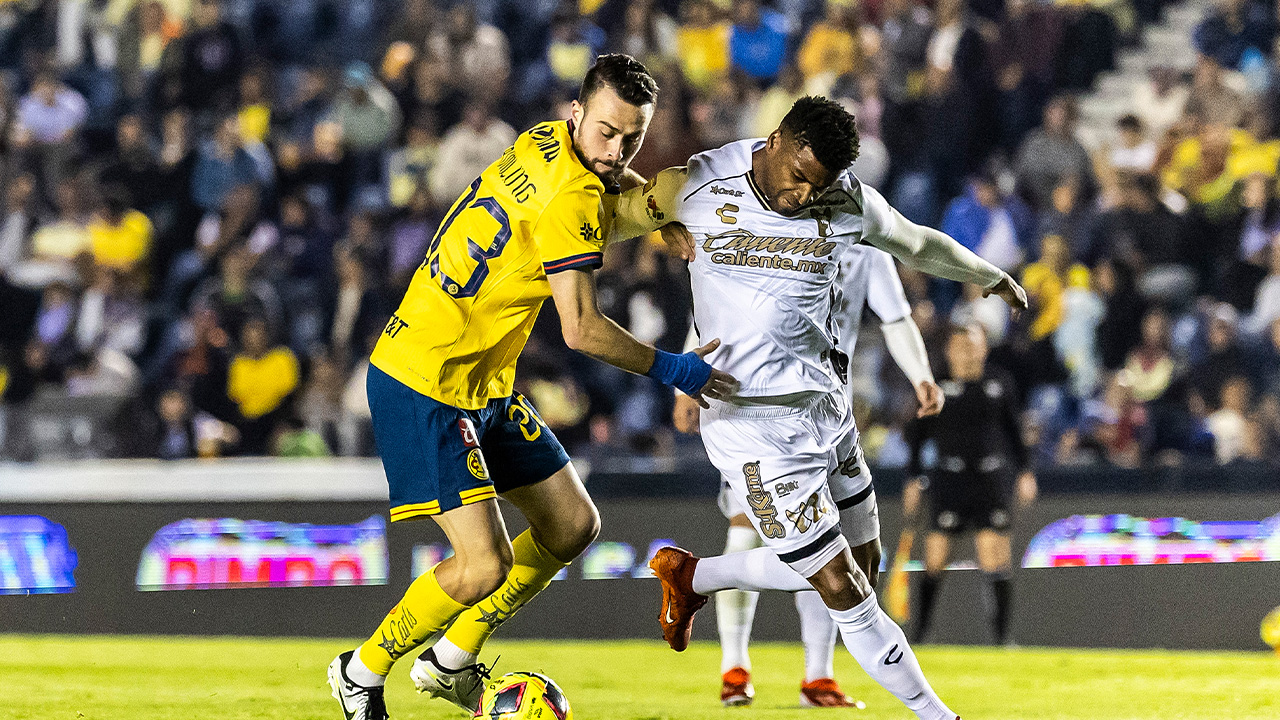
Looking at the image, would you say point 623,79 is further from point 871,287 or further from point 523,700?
point 871,287

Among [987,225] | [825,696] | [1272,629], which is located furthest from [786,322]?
[987,225]

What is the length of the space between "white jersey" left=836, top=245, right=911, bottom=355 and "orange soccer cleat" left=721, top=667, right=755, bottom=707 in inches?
63.7

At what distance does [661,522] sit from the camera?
955 centimetres

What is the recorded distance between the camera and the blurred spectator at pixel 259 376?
35.0ft

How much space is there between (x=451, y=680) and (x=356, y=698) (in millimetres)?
371

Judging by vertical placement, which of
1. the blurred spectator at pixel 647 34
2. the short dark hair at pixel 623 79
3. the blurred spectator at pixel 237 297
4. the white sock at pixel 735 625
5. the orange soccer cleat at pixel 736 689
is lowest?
the orange soccer cleat at pixel 736 689

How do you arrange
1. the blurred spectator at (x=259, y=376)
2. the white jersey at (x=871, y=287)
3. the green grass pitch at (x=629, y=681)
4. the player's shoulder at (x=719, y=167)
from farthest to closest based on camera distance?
1. the blurred spectator at (x=259, y=376)
2. the white jersey at (x=871, y=287)
3. the green grass pitch at (x=629, y=681)
4. the player's shoulder at (x=719, y=167)

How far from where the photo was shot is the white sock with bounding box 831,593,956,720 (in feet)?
16.4

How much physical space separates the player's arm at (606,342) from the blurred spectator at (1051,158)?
8183mm

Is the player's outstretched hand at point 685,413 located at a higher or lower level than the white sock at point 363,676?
higher

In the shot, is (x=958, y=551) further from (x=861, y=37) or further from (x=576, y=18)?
(x=576, y=18)

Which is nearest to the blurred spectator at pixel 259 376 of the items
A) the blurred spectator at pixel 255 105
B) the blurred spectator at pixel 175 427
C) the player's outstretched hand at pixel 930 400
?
the blurred spectator at pixel 175 427

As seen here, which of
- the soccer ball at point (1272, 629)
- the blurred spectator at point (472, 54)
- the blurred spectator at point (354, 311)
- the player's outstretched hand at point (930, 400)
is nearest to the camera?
the player's outstretched hand at point (930, 400)

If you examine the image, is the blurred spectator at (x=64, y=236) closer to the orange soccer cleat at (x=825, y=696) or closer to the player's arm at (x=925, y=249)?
the orange soccer cleat at (x=825, y=696)
